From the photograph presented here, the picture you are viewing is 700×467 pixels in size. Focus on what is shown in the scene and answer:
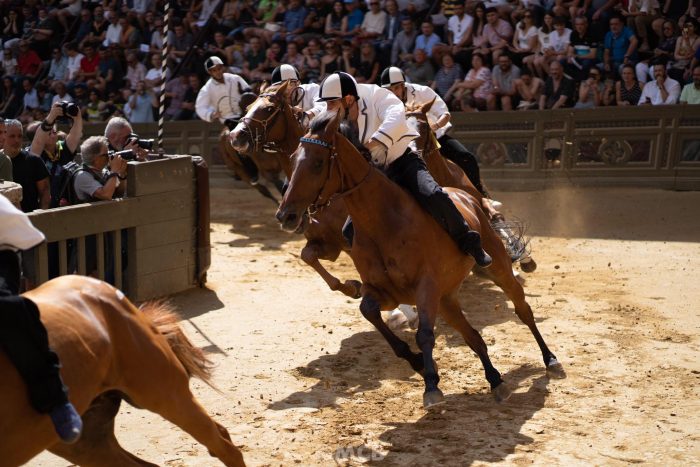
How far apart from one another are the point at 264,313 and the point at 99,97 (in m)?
12.4

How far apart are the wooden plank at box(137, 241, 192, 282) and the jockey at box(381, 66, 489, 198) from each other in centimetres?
297

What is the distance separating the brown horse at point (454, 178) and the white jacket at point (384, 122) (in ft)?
5.30

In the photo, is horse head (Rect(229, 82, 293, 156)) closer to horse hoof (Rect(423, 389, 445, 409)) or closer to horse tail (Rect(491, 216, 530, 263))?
horse tail (Rect(491, 216, 530, 263))

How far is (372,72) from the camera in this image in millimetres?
17484

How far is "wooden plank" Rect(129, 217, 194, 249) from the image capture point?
384 inches

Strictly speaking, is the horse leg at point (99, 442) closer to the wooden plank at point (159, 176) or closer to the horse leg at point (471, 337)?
the horse leg at point (471, 337)

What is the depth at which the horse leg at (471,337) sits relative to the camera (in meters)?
7.18

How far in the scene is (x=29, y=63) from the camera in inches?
887

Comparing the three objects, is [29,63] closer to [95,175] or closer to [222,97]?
[222,97]

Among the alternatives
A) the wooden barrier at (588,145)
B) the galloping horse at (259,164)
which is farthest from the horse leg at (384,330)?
the wooden barrier at (588,145)

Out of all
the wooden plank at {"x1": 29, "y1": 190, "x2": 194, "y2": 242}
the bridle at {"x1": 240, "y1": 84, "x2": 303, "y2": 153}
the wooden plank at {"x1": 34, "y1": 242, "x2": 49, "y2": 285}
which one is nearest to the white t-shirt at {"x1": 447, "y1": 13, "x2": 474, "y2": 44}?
the bridle at {"x1": 240, "y1": 84, "x2": 303, "y2": 153}

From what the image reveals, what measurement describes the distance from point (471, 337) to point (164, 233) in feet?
13.2

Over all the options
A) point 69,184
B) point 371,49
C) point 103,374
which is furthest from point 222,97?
point 103,374

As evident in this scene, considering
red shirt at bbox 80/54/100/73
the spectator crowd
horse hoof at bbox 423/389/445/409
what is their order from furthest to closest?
red shirt at bbox 80/54/100/73 → the spectator crowd → horse hoof at bbox 423/389/445/409
